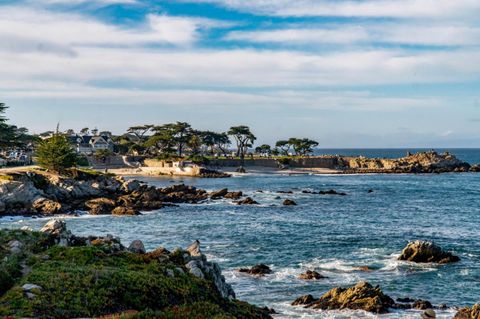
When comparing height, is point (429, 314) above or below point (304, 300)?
above

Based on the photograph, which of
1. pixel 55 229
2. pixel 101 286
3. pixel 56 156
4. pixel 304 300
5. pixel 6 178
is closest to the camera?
pixel 101 286

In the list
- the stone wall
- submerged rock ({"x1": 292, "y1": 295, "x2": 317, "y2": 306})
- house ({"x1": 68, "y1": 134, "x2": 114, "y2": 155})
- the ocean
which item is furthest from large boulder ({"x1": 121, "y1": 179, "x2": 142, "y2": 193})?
house ({"x1": 68, "y1": 134, "x2": 114, "y2": 155})

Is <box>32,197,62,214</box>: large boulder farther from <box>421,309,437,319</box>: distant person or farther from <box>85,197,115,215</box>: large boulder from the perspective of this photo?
<box>421,309,437,319</box>: distant person

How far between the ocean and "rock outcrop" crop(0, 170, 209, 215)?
4371mm

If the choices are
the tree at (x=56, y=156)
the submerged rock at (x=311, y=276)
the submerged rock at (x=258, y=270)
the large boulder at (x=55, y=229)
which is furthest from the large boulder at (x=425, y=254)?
the tree at (x=56, y=156)

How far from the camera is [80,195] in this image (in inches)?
2899

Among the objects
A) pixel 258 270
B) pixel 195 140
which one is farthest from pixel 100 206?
pixel 195 140

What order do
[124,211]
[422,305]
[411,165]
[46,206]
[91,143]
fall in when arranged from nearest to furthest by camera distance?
[422,305]
[46,206]
[124,211]
[411,165]
[91,143]

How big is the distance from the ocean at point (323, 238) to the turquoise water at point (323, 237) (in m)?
0.07

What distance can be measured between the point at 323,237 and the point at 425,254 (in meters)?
11.8

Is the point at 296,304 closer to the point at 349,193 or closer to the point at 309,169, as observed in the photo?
the point at 349,193

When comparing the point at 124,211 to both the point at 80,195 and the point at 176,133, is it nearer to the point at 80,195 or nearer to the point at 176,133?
the point at 80,195

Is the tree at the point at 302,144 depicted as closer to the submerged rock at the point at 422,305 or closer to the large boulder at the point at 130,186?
the large boulder at the point at 130,186

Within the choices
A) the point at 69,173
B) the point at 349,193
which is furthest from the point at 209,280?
the point at 349,193
